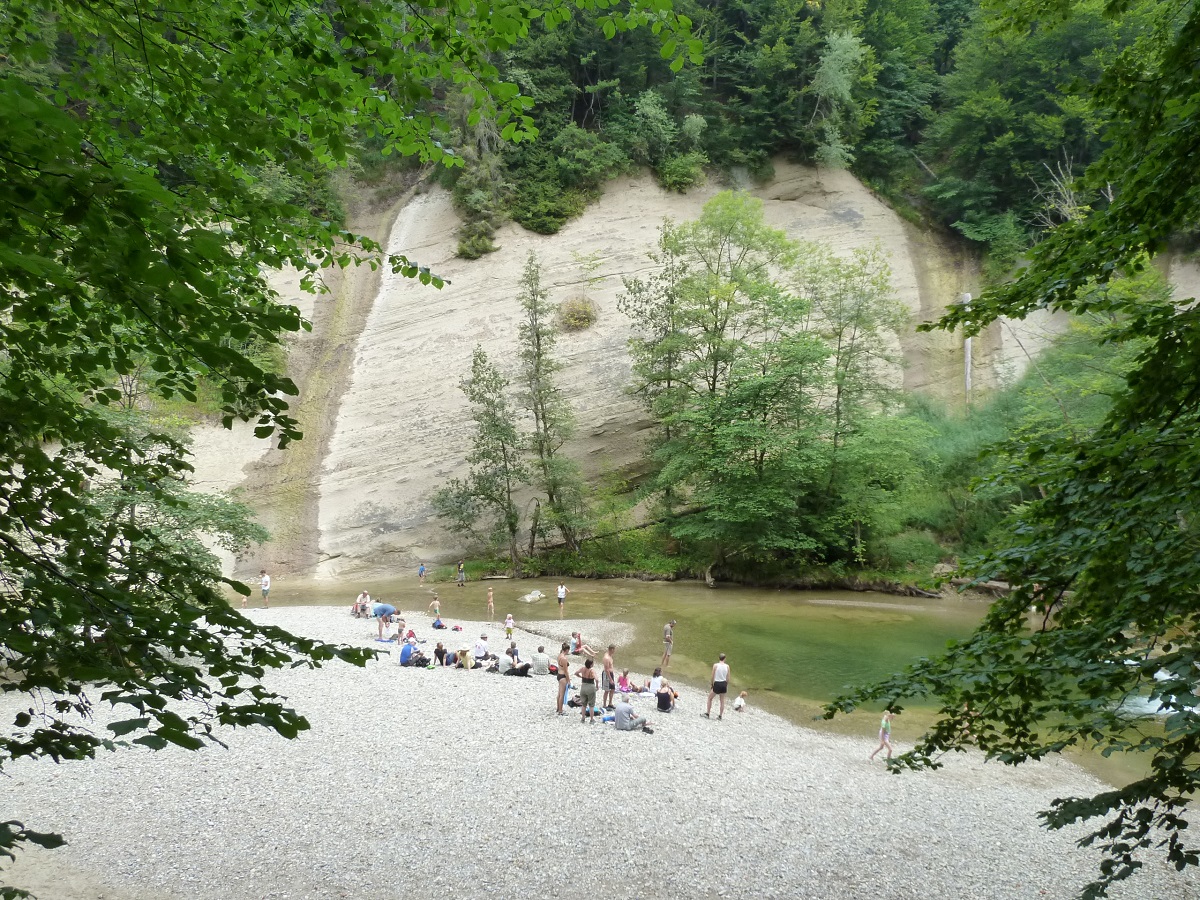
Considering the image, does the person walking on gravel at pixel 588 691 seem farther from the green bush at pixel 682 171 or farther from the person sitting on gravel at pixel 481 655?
the green bush at pixel 682 171

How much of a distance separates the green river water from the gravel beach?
6.24 ft

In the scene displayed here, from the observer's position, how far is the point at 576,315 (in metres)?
30.3

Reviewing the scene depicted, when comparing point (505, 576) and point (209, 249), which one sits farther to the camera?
point (505, 576)

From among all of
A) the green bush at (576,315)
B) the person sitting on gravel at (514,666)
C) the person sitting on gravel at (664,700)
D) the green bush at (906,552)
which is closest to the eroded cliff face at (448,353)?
the green bush at (576,315)

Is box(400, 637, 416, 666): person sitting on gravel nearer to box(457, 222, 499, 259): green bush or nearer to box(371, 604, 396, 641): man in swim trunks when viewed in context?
box(371, 604, 396, 641): man in swim trunks

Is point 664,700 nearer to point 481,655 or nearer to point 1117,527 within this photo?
point 481,655

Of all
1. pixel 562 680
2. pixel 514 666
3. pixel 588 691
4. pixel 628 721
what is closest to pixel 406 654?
pixel 514 666

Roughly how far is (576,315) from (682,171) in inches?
397

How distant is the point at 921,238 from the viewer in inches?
1389

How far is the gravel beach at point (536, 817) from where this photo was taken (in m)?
7.33

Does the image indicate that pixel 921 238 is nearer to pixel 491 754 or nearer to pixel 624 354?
pixel 624 354

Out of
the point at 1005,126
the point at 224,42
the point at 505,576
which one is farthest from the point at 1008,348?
the point at 224,42

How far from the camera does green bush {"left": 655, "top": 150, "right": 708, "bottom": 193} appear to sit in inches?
1347

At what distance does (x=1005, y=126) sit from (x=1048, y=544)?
1470 inches
